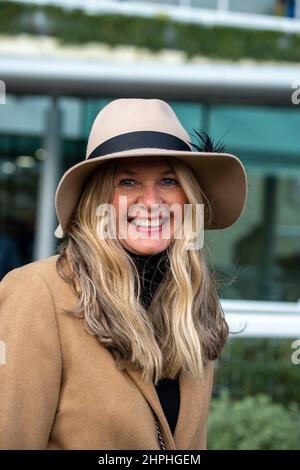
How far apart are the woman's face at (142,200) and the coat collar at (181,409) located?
13.8 inches

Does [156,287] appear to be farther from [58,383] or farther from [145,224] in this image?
[58,383]

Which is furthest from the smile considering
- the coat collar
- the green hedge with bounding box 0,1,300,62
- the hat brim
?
the green hedge with bounding box 0,1,300,62

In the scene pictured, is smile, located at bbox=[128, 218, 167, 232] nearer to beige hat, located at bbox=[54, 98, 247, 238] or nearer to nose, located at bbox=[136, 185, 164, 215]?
nose, located at bbox=[136, 185, 164, 215]

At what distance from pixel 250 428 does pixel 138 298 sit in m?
2.25

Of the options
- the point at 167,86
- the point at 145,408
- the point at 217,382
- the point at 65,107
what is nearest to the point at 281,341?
the point at 217,382

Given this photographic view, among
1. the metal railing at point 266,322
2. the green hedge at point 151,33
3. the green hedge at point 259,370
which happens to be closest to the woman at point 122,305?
the metal railing at point 266,322

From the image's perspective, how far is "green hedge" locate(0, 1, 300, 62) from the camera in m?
9.48

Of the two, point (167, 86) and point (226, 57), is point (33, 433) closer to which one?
point (167, 86)

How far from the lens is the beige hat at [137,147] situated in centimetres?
175

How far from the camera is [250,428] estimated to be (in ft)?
12.3

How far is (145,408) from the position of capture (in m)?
1.70

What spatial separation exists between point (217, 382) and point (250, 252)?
6.44m

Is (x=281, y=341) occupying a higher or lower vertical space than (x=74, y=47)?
lower

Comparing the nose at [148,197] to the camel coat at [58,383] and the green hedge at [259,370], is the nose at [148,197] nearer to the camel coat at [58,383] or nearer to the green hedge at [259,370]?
the camel coat at [58,383]
